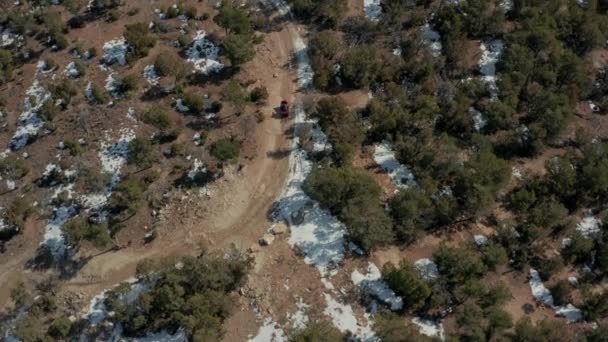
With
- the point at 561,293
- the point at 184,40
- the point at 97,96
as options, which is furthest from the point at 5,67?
the point at 561,293

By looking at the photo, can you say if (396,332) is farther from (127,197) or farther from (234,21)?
(234,21)

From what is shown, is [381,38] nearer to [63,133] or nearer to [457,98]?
[457,98]

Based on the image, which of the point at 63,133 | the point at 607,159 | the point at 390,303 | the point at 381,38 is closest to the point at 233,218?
the point at 390,303

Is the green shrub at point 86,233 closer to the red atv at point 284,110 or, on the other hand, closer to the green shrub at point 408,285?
the red atv at point 284,110

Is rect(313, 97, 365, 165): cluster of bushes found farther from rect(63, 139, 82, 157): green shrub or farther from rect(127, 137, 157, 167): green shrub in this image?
rect(63, 139, 82, 157): green shrub

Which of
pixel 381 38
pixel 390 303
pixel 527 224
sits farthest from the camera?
pixel 381 38

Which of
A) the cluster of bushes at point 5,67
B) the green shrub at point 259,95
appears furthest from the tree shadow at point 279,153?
the cluster of bushes at point 5,67

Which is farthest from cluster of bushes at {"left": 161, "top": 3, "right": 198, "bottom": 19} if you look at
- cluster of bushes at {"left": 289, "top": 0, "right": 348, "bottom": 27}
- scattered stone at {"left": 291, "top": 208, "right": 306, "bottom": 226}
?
scattered stone at {"left": 291, "top": 208, "right": 306, "bottom": 226}
